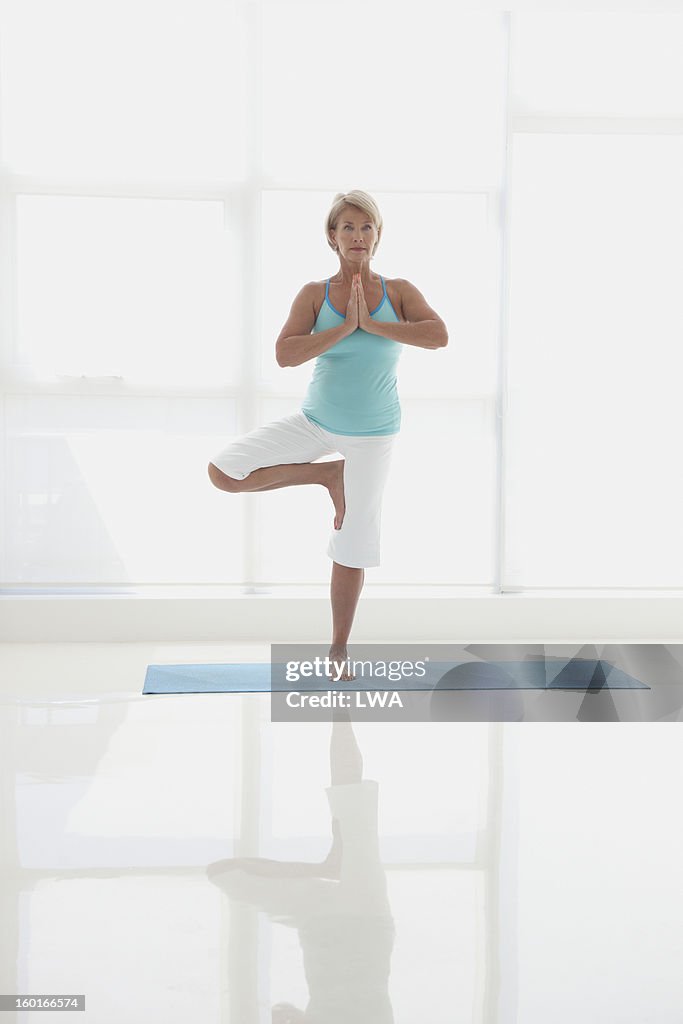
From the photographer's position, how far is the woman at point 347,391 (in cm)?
362

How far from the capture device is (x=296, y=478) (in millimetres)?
3738

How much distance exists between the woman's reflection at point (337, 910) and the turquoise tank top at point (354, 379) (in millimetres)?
1590

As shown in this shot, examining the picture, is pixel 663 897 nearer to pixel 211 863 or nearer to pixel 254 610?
pixel 211 863

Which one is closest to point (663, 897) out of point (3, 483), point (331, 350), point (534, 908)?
point (534, 908)

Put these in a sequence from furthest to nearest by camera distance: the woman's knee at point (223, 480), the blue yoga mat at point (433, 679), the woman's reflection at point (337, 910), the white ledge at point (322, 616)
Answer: the white ledge at point (322, 616)
the blue yoga mat at point (433, 679)
the woman's knee at point (223, 480)
the woman's reflection at point (337, 910)

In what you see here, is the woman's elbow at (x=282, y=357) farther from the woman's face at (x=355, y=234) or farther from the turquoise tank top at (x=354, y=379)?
the woman's face at (x=355, y=234)

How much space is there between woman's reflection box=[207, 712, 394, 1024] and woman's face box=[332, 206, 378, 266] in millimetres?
2020

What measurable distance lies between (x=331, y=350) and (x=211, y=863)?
2096mm

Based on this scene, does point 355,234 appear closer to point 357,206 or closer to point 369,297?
point 357,206

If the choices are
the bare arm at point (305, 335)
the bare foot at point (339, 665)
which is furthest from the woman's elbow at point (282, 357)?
the bare foot at point (339, 665)

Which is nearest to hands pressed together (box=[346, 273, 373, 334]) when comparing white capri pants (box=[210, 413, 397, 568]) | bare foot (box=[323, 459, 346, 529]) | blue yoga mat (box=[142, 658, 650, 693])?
white capri pants (box=[210, 413, 397, 568])

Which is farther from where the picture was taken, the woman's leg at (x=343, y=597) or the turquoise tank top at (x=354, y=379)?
the woman's leg at (x=343, y=597)

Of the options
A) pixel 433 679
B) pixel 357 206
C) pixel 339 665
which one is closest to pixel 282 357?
pixel 357 206

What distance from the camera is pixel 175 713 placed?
3377 millimetres
